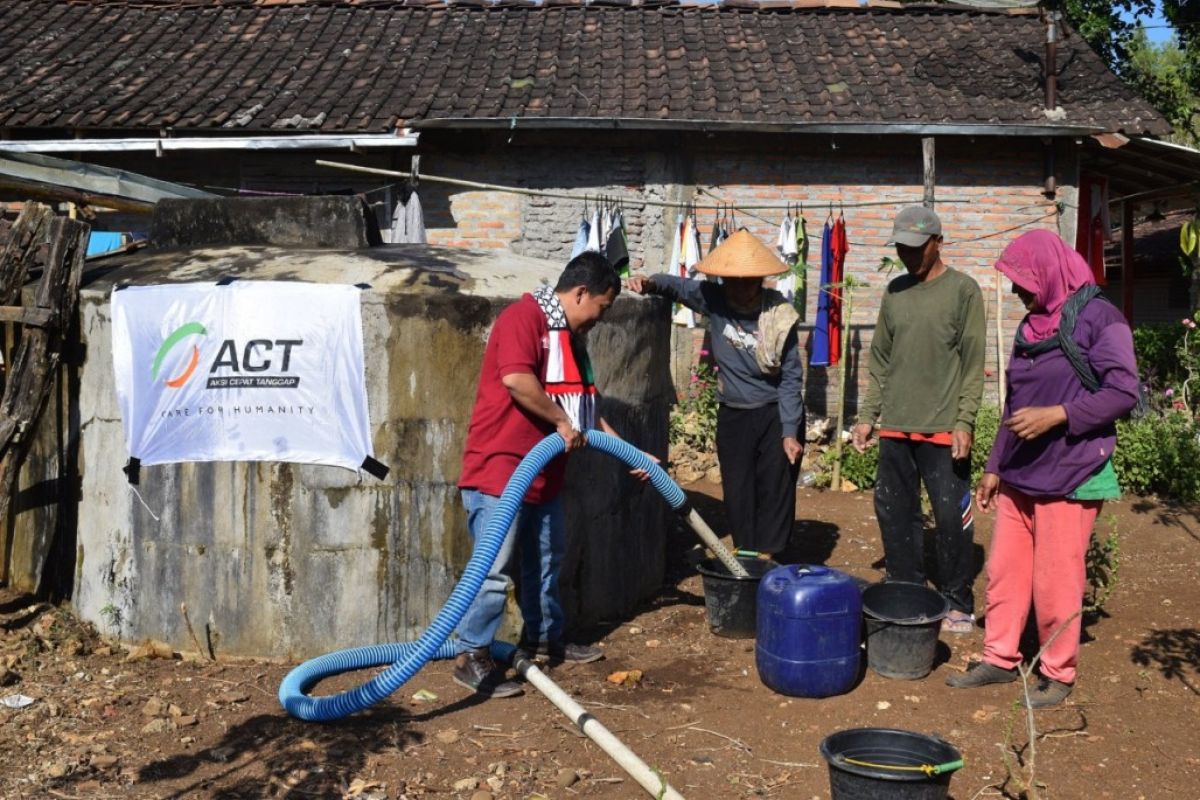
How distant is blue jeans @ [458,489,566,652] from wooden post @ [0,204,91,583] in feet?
7.25

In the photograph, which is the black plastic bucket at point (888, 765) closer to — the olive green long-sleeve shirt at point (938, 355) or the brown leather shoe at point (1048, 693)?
the brown leather shoe at point (1048, 693)

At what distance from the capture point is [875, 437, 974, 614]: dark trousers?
237 inches

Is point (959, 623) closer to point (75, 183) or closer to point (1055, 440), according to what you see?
point (1055, 440)

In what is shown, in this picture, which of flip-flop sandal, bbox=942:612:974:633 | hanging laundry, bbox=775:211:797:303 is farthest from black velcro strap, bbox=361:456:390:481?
hanging laundry, bbox=775:211:797:303

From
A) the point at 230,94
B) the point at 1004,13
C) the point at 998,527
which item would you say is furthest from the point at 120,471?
the point at 1004,13

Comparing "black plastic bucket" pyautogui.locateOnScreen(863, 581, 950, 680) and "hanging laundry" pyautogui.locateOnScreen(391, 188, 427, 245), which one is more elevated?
"hanging laundry" pyautogui.locateOnScreen(391, 188, 427, 245)

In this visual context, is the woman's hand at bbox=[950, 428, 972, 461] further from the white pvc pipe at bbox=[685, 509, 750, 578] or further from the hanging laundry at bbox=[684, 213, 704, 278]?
the hanging laundry at bbox=[684, 213, 704, 278]

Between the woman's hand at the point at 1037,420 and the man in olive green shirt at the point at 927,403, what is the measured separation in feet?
3.14

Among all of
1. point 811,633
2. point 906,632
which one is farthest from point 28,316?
point 906,632

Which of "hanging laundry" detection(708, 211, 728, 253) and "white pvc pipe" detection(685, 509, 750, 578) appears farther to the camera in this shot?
"hanging laundry" detection(708, 211, 728, 253)

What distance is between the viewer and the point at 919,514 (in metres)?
6.30

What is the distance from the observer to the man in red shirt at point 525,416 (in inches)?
208

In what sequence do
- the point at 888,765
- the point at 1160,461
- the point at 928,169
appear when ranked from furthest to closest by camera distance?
the point at 928,169, the point at 1160,461, the point at 888,765

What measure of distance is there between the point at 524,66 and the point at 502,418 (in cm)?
831
